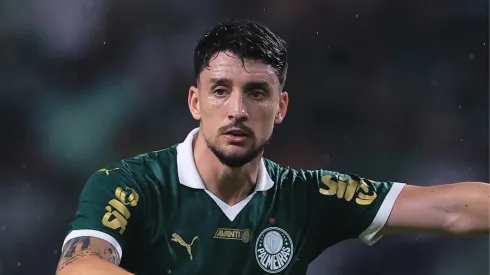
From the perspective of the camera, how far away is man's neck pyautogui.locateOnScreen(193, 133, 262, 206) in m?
3.78

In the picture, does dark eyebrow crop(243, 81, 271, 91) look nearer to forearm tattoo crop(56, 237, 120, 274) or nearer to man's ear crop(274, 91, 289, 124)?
man's ear crop(274, 91, 289, 124)

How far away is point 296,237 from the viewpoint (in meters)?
3.92

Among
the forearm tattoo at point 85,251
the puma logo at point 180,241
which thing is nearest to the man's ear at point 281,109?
the puma logo at point 180,241

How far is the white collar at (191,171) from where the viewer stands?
3773 mm

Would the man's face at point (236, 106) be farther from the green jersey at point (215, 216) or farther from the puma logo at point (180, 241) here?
the puma logo at point (180, 241)

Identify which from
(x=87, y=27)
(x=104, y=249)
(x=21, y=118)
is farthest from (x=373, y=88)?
(x=104, y=249)

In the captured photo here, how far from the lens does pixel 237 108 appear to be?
3.53 m

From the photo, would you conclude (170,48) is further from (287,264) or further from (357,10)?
(287,264)

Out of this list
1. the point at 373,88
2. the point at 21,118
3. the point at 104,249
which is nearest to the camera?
the point at 104,249

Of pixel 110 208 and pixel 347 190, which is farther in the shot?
pixel 347 190

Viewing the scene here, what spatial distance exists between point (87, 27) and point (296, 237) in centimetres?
307

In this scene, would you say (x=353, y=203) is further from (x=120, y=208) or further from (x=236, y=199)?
(x=120, y=208)

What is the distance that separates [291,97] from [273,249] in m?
2.65

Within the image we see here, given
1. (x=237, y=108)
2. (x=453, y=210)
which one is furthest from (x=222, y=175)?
(x=453, y=210)
